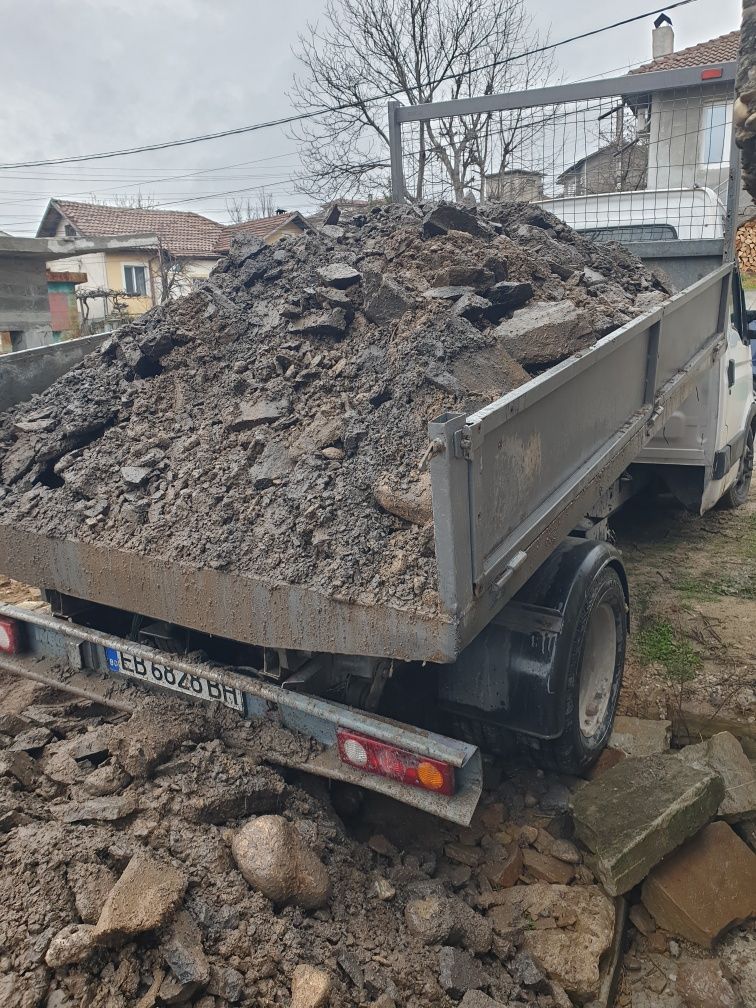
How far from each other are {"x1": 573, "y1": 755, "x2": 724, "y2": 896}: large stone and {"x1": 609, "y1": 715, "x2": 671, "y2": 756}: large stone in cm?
49

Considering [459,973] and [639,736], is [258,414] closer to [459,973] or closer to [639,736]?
[459,973]

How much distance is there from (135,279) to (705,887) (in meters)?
33.8

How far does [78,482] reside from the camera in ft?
9.41

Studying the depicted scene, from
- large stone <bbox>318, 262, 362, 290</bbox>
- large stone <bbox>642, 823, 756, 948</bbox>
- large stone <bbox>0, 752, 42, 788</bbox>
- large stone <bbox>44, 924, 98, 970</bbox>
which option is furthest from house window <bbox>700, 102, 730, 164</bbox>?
large stone <bbox>44, 924, 98, 970</bbox>

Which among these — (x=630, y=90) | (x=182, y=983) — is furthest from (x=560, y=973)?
(x=630, y=90)

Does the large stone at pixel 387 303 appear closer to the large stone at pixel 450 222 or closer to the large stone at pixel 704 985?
the large stone at pixel 450 222

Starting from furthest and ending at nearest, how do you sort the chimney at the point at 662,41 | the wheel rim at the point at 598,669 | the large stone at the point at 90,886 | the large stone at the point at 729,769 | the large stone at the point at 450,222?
the chimney at the point at 662,41
the large stone at the point at 450,222
the wheel rim at the point at 598,669
the large stone at the point at 729,769
the large stone at the point at 90,886

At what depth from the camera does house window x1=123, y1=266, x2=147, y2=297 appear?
3216cm

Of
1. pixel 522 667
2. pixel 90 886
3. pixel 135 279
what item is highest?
pixel 135 279

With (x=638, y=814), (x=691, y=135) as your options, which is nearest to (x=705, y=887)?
(x=638, y=814)

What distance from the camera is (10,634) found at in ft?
10.3

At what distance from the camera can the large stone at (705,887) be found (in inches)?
96.8

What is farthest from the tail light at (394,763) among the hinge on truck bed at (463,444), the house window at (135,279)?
the house window at (135,279)

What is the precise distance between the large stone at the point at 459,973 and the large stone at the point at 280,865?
379 millimetres
